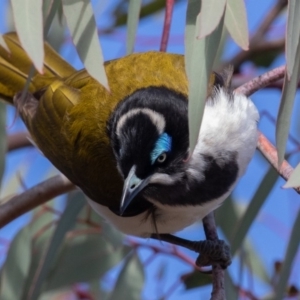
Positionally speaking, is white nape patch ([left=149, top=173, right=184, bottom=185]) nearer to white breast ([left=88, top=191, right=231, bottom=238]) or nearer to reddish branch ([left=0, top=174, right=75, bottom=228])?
white breast ([left=88, top=191, right=231, bottom=238])

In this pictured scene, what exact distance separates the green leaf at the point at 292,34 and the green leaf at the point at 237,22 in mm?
78

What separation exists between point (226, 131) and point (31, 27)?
699 mm

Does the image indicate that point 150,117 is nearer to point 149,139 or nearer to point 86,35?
point 149,139

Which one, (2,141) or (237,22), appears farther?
(2,141)

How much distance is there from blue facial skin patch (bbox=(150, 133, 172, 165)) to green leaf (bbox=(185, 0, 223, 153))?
1.16ft

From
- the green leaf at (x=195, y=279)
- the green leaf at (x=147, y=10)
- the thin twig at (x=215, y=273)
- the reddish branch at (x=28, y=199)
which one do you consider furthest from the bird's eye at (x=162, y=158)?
the green leaf at (x=147, y=10)

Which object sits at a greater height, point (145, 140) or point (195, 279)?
point (145, 140)

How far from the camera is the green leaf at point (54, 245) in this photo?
2.27 m

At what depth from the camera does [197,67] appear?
4.78ft

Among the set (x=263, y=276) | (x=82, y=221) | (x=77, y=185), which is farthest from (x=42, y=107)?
(x=263, y=276)

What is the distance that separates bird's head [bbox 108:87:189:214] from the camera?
1792 millimetres

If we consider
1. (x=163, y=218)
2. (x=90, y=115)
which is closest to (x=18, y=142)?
(x=90, y=115)

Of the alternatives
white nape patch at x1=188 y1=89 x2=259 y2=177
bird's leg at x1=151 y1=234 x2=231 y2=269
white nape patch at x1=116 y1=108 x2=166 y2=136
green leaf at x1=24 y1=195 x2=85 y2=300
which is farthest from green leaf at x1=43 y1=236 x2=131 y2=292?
white nape patch at x1=116 y1=108 x2=166 y2=136

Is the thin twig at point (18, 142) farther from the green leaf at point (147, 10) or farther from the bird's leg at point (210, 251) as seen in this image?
the bird's leg at point (210, 251)
